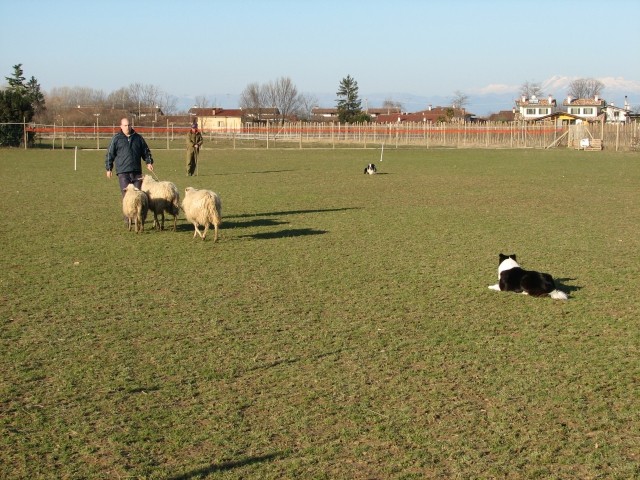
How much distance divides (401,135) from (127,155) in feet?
202

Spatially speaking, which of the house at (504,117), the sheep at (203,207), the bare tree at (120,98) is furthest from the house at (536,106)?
the sheep at (203,207)

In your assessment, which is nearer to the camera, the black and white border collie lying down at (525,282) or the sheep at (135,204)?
the black and white border collie lying down at (525,282)

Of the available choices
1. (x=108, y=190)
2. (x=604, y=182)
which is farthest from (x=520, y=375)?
(x=604, y=182)

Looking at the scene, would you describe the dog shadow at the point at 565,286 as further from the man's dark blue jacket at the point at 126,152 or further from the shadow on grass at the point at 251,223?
the man's dark blue jacket at the point at 126,152

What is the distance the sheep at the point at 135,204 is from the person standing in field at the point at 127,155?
1.57 feet

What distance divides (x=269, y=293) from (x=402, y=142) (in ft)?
205

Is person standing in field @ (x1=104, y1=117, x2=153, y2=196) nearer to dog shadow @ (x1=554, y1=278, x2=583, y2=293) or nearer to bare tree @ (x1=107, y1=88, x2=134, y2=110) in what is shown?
dog shadow @ (x1=554, y1=278, x2=583, y2=293)

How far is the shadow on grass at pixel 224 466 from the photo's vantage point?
488 centimetres

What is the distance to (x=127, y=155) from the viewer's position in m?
14.7

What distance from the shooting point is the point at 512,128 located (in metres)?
65.1

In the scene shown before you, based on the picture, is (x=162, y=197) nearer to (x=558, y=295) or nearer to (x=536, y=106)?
(x=558, y=295)

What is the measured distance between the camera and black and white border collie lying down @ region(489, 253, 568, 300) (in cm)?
938

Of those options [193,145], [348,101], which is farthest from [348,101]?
[193,145]

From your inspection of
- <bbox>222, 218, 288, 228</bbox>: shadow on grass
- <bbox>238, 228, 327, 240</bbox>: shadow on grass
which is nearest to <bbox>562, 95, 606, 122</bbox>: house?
<bbox>222, 218, 288, 228</bbox>: shadow on grass
